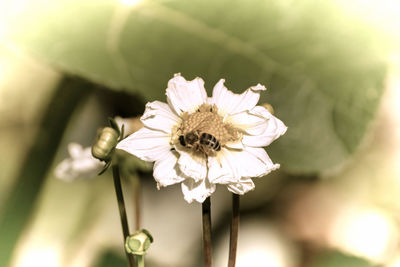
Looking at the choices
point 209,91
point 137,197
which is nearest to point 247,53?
point 209,91

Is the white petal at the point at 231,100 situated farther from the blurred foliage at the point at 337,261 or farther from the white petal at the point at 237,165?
the blurred foliage at the point at 337,261

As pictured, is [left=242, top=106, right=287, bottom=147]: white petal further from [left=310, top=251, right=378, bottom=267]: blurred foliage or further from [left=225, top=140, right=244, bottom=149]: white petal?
[left=310, top=251, right=378, bottom=267]: blurred foliage

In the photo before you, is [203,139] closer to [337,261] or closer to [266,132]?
[266,132]

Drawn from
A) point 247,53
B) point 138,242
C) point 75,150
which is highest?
point 247,53

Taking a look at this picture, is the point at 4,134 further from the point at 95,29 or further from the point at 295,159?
the point at 295,159

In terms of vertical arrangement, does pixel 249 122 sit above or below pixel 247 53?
below

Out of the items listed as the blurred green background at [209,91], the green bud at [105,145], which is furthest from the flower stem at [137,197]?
the green bud at [105,145]
